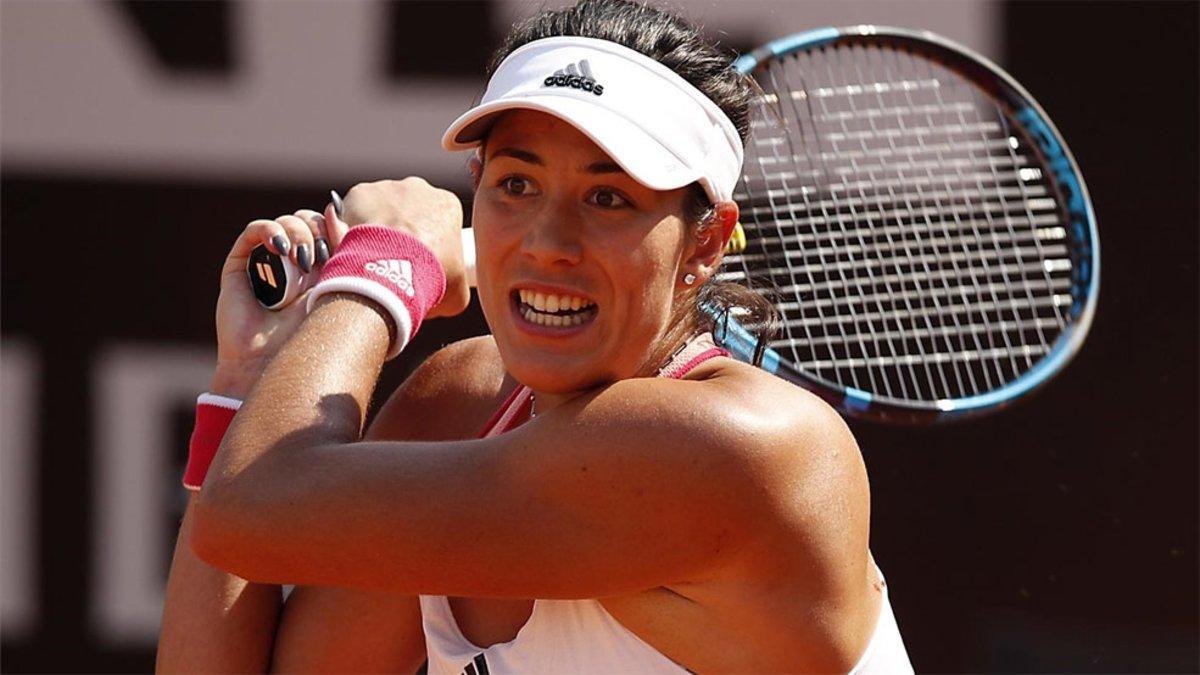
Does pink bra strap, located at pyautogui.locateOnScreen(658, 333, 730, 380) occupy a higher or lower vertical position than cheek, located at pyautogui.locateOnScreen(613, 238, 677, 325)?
lower

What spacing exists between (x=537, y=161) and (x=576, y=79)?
96mm

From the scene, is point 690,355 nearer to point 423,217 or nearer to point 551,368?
point 551,368

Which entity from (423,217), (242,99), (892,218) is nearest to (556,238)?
(423,217)

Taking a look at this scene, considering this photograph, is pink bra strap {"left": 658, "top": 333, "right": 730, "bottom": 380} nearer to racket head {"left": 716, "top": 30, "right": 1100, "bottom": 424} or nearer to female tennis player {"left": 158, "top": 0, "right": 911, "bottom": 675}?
female tennis player {"left": 158, "top": 0, "right": 911, "bottom": 675}

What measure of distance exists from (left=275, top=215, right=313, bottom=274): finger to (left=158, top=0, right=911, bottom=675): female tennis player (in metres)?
0.10

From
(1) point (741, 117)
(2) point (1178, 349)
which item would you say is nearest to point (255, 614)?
(1) point (741, 117)

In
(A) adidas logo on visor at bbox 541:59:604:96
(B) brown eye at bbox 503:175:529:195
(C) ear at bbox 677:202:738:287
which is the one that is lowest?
(C) ear at bbox 677:202:738:287

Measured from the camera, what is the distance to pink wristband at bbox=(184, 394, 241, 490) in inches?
84.0

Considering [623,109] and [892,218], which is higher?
[623,109]

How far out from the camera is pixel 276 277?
2.18 m

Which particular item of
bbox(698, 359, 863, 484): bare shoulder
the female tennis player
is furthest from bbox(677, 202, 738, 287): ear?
bbox(698, 359, 863, 484): bare shoulder

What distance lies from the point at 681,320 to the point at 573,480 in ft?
1.17

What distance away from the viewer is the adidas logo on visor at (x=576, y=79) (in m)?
1.78

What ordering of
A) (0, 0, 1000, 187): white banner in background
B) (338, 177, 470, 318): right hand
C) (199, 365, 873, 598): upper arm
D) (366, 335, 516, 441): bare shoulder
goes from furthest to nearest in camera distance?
(0, 0, 1000, 187): white banner in background → (366, 335, 516, 441): bare shoulder → (338, 177, 470, 318): right hand → (199, 365, 873, 598): upper arm
